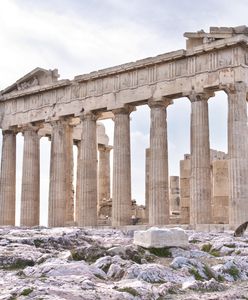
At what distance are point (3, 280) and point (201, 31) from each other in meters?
21.6

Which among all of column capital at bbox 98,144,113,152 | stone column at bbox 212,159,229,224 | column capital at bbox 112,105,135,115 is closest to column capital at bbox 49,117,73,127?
column capital at bbox 112,105,135,115

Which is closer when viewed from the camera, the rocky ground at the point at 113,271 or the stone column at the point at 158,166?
the rocky ground at the point at 113,271

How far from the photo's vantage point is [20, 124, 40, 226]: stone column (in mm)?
37781

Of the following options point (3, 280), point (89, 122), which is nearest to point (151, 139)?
point (89, 122)

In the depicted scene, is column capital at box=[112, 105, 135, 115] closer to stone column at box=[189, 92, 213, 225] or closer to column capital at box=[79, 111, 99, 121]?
column capital at box=[79, 111, 99, 121]

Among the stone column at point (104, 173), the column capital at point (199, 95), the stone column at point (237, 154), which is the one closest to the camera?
the stone column at point (237, 154)

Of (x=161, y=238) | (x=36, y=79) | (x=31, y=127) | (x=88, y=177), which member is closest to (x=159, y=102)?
(x=88, y=177)

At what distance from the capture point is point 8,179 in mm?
39344

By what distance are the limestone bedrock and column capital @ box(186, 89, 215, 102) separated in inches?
610

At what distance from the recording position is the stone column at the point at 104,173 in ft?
144

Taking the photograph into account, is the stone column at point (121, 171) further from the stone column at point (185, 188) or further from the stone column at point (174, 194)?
the stone column at point (174, 194)

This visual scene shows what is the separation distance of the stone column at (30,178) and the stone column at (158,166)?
9263mm

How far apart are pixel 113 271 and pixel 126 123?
21.4 meters

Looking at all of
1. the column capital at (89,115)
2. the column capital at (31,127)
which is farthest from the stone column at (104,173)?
the column capital at (89,115)
